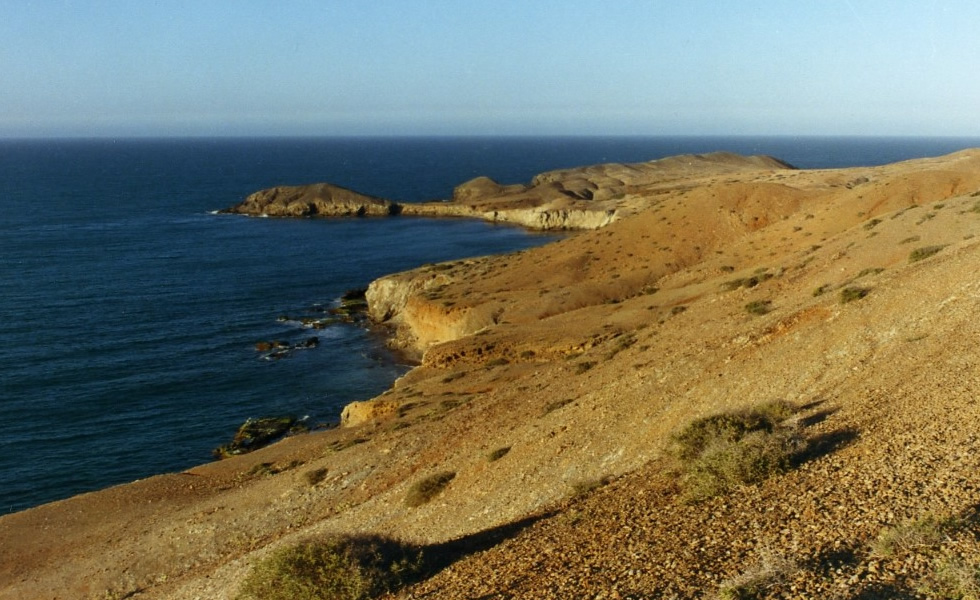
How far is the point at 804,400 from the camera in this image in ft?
59.2

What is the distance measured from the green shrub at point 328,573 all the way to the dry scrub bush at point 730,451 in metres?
5.52

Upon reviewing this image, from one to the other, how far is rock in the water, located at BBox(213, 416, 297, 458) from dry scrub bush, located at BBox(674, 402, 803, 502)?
2842cm

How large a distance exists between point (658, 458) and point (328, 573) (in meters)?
8.16

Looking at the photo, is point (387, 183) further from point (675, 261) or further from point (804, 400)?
point (804, 400)

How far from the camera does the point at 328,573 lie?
1274cm

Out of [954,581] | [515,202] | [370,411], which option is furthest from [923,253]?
[515,202]

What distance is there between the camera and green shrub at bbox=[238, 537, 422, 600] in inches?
495

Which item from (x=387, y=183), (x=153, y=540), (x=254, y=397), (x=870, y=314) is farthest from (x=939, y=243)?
(x=387, y=183)

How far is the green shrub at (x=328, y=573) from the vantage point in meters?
12.6

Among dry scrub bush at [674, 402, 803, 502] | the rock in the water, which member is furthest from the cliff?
dry scrub bush at [674, 402, 803, 502]

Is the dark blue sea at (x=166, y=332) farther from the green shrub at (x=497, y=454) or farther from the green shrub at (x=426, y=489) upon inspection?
the green shrub at (x=497, y=454)

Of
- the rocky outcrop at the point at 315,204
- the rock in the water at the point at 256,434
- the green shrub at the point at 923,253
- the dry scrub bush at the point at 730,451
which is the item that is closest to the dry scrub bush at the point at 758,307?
the green shrub at the point at 923,253

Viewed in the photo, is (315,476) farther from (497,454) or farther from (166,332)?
(166,332)

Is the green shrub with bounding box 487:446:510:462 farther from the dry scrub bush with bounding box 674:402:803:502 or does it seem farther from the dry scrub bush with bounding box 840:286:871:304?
the dry scrub bush with bounding box 840:286:871:304
